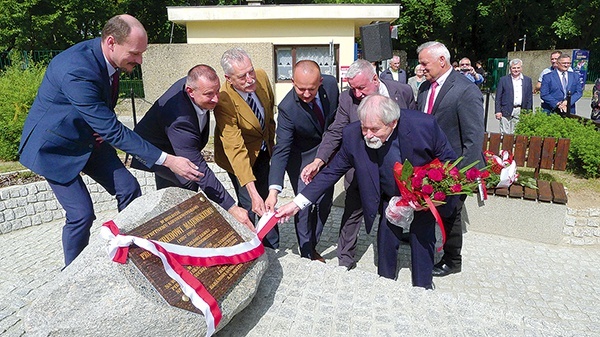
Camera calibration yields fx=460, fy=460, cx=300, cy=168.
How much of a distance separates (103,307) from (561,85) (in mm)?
8440

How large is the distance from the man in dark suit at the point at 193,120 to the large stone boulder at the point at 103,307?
1.07 meters

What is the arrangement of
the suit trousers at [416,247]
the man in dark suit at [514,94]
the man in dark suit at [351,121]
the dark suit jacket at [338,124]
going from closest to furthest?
the suit trousers at [416,247] < the man in dark suit at [351,121] < the dark suit jacket at [338,124] < the man in dark suit at [514,94]

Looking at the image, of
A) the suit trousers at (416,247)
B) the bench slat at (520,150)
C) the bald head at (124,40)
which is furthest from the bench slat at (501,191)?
the bald head at (124,40)

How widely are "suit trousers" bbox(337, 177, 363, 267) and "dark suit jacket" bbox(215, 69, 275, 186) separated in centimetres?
99

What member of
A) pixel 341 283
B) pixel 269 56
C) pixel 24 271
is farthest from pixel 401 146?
pixel 269 56

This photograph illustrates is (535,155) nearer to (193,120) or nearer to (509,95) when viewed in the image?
(509,95)

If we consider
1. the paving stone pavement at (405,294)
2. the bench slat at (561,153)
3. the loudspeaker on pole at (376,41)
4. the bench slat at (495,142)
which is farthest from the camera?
the loudspeaker on pole at (376,41)

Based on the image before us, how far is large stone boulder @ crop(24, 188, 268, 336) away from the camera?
2246mm

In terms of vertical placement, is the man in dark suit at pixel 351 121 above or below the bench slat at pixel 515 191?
above

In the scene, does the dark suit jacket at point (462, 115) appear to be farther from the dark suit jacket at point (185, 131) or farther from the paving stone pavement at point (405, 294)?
the dark suit jacket at point (185, 131)

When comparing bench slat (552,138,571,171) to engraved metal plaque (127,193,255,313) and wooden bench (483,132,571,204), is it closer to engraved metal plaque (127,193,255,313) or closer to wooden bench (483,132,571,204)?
wooden bench (483,132,571,204)

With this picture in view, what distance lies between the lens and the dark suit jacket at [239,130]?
3719mm

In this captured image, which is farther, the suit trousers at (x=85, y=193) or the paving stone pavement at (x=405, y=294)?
the suit trousers at (x=85, y=193)

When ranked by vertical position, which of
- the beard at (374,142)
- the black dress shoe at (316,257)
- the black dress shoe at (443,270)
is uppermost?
the beard at (374,142)
